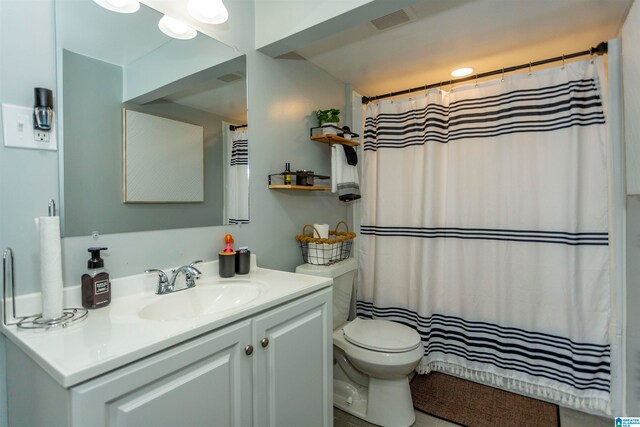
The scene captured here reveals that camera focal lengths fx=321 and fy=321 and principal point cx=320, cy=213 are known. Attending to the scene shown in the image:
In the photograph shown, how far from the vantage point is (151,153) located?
1.33 meters

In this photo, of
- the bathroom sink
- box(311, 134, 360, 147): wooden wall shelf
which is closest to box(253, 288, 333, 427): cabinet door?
the bathroom sink

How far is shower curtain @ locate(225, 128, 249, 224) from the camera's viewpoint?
1625 millimetres

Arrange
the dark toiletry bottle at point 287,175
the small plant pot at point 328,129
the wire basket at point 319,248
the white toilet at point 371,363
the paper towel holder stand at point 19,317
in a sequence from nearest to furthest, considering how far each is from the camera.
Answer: the paper towel holder stand at point 19,317 → the white toilet at point 371,363 → the dark toiletry bottle at point 287,175 → the wire basket at point 319,248 → the small plant pot at point 328,129

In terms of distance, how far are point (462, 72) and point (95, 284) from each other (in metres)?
2.48

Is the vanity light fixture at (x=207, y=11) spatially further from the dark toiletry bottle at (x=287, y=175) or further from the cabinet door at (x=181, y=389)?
the cabinet door at (x=181, y=389)

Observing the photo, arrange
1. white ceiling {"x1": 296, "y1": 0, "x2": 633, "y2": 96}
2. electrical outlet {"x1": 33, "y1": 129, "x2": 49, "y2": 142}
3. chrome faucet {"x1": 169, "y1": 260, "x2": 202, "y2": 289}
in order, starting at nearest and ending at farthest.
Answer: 1. electrical outlet {"x1": 33, "y1": 129, "x2": 49, "y2": 142}
2. chrome faucet {"x1": 169, "y1": 260, "x2": 202, "y2": 289}
3. white ceiling {"x1": 296, "y1": 0, "x2": 633, "y2": 96}

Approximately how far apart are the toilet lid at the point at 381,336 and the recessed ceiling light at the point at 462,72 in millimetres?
1800

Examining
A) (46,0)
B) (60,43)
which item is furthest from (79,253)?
(46,0)

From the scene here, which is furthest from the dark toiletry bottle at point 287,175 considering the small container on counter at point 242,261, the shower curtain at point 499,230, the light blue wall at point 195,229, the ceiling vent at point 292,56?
the shower curtain at point 499,230

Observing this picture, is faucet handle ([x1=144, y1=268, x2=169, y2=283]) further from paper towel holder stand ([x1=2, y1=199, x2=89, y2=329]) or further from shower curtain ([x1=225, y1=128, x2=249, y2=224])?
shower curtain ([x1=225, y1=128, x2=249, y2=224])

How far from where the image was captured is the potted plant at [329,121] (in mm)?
2098

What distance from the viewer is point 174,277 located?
130cm

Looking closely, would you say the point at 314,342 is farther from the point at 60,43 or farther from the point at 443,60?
the point at 443,60

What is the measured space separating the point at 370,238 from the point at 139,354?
1.98 metres
